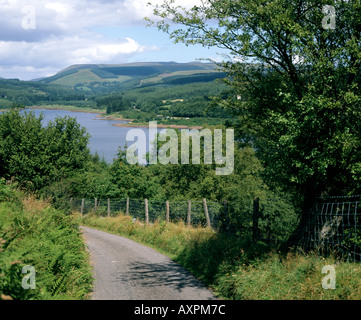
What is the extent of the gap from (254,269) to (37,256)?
4487mm

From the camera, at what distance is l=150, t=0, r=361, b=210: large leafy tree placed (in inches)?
328

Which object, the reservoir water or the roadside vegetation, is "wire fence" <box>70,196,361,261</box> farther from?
the reservoir water

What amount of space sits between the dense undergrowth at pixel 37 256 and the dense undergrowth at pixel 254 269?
3.19 m

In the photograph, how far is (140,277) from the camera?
32.9 ft

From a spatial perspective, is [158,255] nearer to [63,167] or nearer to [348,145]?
[348,145]

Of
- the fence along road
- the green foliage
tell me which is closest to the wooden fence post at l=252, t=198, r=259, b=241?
the fence along road

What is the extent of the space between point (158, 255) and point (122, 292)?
15.7 feet

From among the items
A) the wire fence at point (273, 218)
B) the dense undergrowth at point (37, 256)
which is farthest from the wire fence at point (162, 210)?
the dense undergrowth at point (37, 256)

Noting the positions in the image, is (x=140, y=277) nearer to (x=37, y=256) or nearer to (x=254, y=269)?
(x=254, y=269)

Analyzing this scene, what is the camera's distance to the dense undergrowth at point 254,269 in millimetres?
6418

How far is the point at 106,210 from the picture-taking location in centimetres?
2716

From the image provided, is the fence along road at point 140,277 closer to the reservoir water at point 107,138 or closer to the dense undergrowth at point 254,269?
the dense undergrowth at point 254,269

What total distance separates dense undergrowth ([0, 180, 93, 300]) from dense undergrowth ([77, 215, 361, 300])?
3.19 metres
